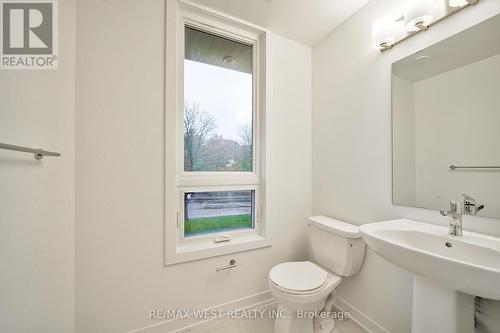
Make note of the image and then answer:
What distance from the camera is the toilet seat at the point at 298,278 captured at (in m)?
1.16

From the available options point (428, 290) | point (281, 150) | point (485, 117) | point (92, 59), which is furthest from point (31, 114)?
point (485, 117)

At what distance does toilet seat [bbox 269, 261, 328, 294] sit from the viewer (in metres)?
1.16

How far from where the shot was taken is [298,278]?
1271 mm

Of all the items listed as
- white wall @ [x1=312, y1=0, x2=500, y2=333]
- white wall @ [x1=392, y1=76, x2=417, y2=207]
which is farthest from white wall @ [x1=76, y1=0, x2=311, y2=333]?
white wall @ [x1=392, y1=76, x2=417, y2=207]

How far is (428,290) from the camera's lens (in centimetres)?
89

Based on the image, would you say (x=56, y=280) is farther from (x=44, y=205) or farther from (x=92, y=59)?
(x=92, y=59)

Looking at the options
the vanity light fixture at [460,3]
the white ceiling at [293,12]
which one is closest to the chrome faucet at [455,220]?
the vanity light fixture at [460,3]

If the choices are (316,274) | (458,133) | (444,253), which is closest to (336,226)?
(316,274)

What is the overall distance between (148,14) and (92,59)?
0.48 meters

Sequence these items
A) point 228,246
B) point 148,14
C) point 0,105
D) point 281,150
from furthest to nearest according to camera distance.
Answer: point 281,150 → point 228,246 → point 148,14 → point 0,105

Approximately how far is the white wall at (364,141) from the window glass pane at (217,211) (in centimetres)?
69

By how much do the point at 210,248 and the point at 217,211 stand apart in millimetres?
294

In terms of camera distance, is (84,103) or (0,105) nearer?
(0,105)

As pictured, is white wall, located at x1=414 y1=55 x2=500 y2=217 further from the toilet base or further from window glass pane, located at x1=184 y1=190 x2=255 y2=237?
window glass pane, located at x1=184 y1=190 x2=255 y2=237
